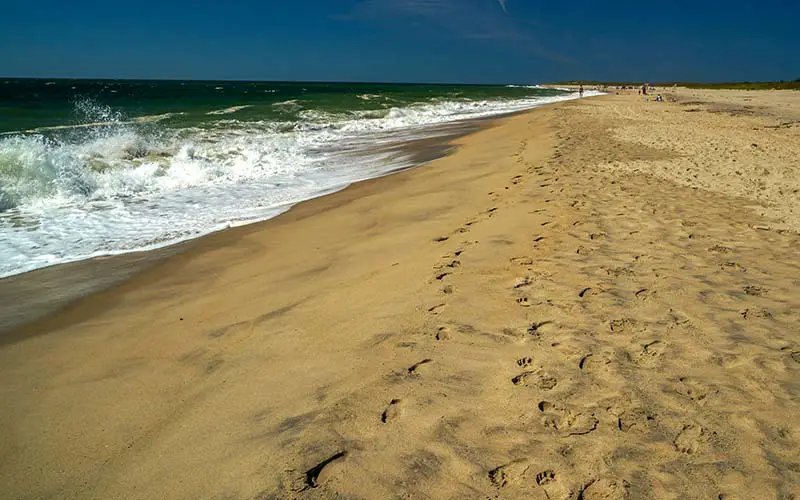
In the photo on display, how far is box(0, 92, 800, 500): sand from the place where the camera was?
203 centimetres

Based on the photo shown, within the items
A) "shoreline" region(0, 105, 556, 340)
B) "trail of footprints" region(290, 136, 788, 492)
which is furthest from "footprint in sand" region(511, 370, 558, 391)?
"shoreline" region(0, 105, 556, 340)

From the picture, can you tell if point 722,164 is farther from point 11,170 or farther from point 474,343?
point 11,170

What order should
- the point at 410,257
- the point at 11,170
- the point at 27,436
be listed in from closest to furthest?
1. the point at 27,436
2. the point at 410,257
3. the point at 11,170

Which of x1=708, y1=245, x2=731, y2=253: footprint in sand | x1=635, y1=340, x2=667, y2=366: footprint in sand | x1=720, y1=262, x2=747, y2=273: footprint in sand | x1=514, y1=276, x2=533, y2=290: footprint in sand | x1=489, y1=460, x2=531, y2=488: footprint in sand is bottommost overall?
x1=489, y1=460, x2=531, y2=488: footprint in sand

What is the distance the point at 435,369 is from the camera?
8.87 ft

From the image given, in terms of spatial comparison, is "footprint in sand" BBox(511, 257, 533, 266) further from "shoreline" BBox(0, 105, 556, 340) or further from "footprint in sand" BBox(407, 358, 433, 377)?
"shoreline" BBox(0, 105, 556, 340)

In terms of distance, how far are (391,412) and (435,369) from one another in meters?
0.44

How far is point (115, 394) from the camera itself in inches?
107

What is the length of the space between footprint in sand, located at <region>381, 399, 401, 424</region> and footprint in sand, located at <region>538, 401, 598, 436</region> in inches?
28.1

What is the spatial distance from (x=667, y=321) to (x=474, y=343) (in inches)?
52.8

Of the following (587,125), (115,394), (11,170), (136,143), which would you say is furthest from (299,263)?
(587,125)

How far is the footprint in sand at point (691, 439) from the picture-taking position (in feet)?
6.80

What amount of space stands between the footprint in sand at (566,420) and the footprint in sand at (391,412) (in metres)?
0.71

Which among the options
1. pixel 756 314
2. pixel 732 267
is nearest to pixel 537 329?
pixel 756 314
